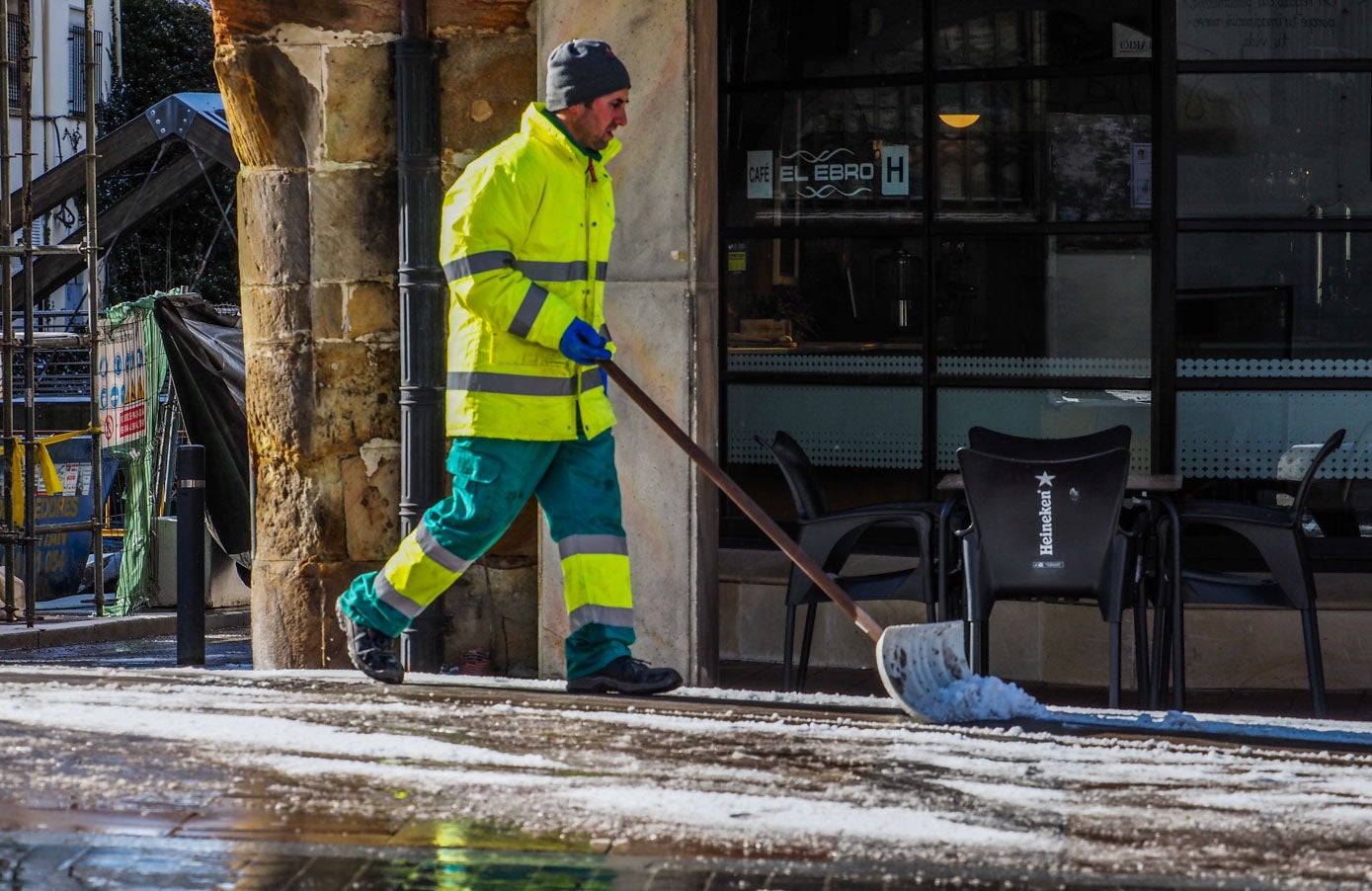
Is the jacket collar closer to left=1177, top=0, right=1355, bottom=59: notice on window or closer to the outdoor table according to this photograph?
the outdoor table

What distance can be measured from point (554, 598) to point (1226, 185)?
3.22m

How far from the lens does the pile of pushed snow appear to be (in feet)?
20.3

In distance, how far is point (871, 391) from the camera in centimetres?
916

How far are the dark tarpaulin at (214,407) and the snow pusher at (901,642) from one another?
6.19 meters

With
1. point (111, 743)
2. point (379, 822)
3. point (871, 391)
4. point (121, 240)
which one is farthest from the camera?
point (121, 240)

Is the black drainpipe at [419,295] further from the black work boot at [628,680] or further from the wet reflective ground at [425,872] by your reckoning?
the wet reflective ground at [425,872]

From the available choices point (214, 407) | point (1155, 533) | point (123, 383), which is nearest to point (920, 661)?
point (1155, 533)

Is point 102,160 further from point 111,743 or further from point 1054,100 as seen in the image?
point 111,743

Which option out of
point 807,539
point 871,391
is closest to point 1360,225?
point 871,391

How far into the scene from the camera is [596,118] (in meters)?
6.48

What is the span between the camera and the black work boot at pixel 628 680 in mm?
6609

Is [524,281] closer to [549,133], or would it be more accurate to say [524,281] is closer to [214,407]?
[549,133]

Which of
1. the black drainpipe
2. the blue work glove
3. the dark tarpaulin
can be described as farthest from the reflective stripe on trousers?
the dark tarpaulin

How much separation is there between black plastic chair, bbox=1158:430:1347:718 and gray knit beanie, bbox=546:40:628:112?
221 cm
